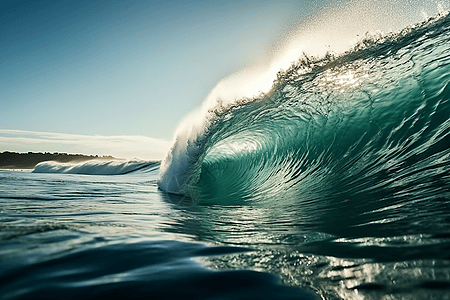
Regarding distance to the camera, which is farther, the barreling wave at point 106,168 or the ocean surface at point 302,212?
the barreling wave at point 106,168

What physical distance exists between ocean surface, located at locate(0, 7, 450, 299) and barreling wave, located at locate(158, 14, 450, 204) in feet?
0.07

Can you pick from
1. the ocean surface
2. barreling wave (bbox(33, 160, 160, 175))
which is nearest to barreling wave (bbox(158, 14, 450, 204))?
the ocean surface

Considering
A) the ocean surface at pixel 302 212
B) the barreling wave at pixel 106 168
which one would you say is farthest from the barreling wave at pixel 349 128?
the barreling wave at pixel 106 168

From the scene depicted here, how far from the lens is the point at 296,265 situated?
4.08ft

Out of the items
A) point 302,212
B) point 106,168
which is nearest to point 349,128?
point 302,212

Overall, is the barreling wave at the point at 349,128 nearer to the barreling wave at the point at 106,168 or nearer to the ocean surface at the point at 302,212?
the ocean surface at the point at 302,212

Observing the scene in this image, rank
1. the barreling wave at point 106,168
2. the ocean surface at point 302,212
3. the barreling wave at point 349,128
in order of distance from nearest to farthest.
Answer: the ocean surface at point 302,212 < the barreling wave at point 349,128 < the barreling wave at point 106,168

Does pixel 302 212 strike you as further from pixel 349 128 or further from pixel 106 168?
pixel 106 168

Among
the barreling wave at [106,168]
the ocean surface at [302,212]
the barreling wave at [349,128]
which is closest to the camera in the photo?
the ocean surface at [302,212]

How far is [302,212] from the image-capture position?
9.05 ft

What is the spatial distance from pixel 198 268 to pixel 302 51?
4.12 m

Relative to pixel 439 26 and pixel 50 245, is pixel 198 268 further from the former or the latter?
pixel 439 26

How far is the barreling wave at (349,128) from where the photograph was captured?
321cm

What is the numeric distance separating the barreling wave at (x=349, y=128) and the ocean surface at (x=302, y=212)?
21mm
